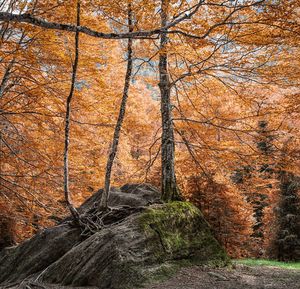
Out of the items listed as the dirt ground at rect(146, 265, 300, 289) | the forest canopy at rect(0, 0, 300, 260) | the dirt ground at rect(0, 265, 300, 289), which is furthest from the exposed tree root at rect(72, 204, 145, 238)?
the dirt ground at rect(146, 265, 300, 289)

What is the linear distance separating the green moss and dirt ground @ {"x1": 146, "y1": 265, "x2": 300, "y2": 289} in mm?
318

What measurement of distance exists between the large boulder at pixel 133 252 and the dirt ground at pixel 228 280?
0.78 feet

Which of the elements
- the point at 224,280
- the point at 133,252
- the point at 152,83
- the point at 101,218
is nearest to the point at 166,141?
the point at 152,83

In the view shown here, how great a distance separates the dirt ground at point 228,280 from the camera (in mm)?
4125

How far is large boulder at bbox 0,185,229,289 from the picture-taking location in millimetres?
4453

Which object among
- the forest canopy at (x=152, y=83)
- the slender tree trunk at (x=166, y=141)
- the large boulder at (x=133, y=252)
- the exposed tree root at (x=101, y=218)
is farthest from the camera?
the slender tree trunk at (x=166, y=141)

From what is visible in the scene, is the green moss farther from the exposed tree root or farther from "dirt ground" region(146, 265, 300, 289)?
the exposed tree root

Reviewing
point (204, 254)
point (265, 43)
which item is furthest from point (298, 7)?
point (204, 254)

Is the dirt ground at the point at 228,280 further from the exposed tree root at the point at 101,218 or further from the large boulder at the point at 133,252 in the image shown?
the exposed tree root at the point at 101,218

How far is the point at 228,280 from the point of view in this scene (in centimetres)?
448

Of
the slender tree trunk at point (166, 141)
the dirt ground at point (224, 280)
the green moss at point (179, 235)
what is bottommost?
the dirt ground at point (224, 280)

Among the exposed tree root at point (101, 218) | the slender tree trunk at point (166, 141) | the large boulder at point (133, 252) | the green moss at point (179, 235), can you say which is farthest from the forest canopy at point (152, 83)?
the large boulder at point (133, 252)

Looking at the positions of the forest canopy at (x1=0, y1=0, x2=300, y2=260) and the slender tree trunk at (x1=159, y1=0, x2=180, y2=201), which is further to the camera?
the slender tree trunk at (x1=159, y1=0, x2=180, y2=201)

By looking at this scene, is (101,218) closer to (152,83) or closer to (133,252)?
(133,252)
